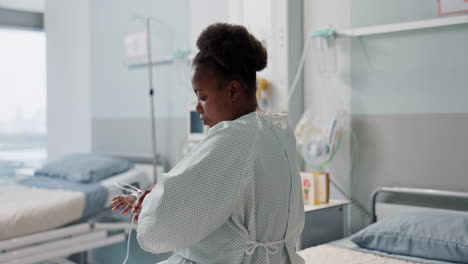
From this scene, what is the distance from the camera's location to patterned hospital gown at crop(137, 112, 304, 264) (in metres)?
1.33

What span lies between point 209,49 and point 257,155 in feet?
1.03

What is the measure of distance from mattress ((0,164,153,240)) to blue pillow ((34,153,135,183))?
5cm

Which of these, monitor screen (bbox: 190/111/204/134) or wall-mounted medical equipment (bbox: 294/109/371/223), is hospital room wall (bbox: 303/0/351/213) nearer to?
wall-mounted medical equipment (bbox: 294/109/371/223)

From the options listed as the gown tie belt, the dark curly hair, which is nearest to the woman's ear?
the dark curly hair

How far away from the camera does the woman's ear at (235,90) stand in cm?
143

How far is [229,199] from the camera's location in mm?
1332

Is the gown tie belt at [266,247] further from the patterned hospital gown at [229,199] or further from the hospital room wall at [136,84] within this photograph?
the hospital room wall at [136,84]

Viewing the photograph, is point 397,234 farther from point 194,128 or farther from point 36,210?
point 36,210

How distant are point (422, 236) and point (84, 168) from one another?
2476mm

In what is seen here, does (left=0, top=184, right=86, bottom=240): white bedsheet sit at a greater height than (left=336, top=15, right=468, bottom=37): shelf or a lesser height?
lesser

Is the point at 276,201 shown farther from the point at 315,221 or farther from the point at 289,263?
the point at 315,221

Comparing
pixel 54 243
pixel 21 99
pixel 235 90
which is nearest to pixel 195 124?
pixel 54 243

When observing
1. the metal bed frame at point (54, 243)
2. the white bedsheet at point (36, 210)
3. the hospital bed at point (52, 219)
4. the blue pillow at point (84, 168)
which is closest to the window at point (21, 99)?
the blue pillow at point (84, 168)

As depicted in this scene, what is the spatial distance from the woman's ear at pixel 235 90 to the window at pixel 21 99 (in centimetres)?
425
